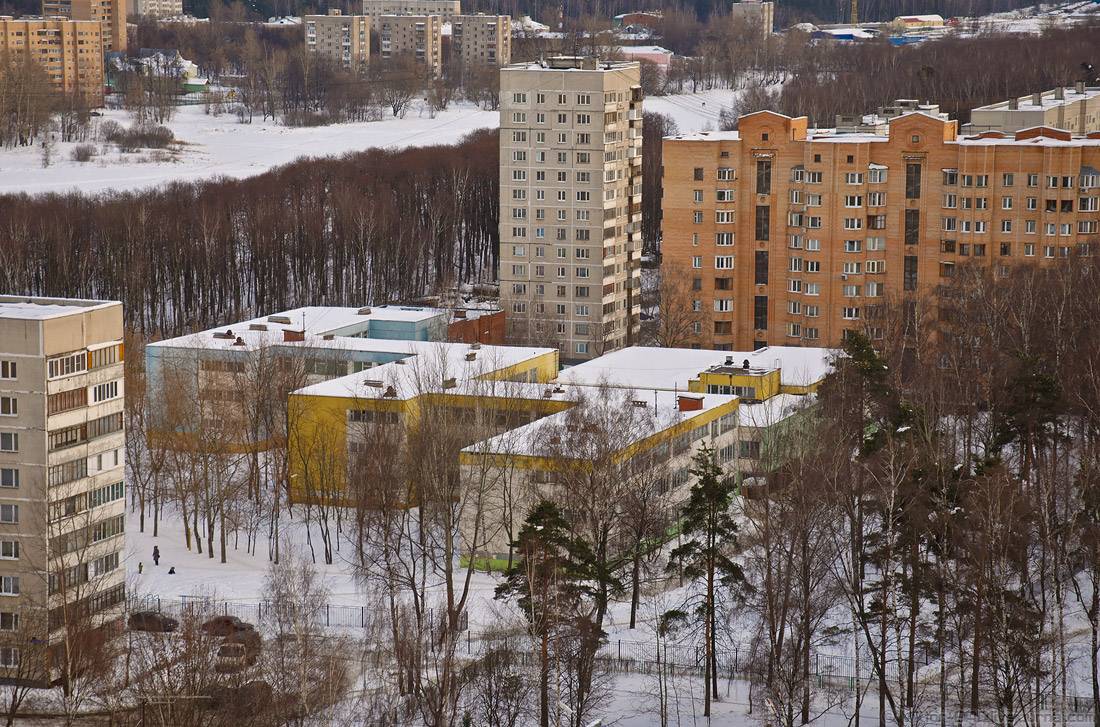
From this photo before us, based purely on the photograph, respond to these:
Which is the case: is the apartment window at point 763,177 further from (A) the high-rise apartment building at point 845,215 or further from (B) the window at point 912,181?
(B) the window at point 912,181

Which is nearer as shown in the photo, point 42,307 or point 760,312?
point 42,307

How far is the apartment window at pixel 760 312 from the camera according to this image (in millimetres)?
50062

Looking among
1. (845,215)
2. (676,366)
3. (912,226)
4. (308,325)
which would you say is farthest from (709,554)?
(912,226)

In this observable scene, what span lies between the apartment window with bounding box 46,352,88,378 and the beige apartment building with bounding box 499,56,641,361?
2274cm

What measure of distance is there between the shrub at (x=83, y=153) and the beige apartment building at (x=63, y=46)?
1861 centimetres

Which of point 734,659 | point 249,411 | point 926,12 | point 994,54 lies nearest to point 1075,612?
point 734,659

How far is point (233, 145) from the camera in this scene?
98.2 m

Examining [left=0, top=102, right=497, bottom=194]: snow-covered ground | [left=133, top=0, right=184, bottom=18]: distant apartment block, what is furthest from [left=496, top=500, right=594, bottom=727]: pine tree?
[left=133, top=0, right=184, bottom=18]: distant apartment block

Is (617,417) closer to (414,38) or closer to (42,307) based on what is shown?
(42,307)

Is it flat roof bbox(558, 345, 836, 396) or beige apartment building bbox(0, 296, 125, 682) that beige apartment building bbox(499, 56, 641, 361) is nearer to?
flat roof bbox(558, 345, 836, 396)

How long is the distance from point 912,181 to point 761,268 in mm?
4559

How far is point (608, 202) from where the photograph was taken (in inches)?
2014

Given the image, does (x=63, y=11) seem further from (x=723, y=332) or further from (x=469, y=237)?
(x=723, y=332)

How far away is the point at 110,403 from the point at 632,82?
26.3m
